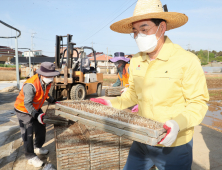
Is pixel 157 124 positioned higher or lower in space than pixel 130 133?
higher

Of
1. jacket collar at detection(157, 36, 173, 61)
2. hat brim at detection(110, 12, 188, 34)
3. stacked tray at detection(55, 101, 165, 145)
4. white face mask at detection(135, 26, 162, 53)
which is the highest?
hat brim at detection(110, 12, 188, 34)

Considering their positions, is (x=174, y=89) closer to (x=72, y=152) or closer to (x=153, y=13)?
(x=153, y=13)

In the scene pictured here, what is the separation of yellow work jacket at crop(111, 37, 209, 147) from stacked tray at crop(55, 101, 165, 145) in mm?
158

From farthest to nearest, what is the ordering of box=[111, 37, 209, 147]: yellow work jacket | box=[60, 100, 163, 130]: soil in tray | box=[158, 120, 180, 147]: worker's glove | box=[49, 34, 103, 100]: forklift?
box=[49, 34, 103, 100]: forklift < box=[60, 100, 163, 130]: soil in tray < box=[111, 37, 209, 147]: yellow work jacket < box=[158, 120, 180, 147]: worker's glove

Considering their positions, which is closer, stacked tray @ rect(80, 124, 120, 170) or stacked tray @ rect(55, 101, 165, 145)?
stacked tray @ rect(55, 101, 165, 145)

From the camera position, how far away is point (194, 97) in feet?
4.83

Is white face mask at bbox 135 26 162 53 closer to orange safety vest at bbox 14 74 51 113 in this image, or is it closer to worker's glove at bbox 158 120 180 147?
worker's glove at bbox 158 120 180 147

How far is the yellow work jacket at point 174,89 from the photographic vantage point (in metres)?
1.46

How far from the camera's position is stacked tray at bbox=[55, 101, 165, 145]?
1.47 metres

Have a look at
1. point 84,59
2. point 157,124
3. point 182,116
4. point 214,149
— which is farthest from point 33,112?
point 84,59

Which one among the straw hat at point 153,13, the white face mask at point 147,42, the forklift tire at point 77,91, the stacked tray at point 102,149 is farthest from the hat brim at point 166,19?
the forklift tire at point 77,91

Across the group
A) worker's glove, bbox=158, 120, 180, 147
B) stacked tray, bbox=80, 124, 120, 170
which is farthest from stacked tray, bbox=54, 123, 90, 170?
worker's glove, bbox=158, 120, 180, 147

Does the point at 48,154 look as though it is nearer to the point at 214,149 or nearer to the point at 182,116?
the point at 182,116

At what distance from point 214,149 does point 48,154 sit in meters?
3.65
